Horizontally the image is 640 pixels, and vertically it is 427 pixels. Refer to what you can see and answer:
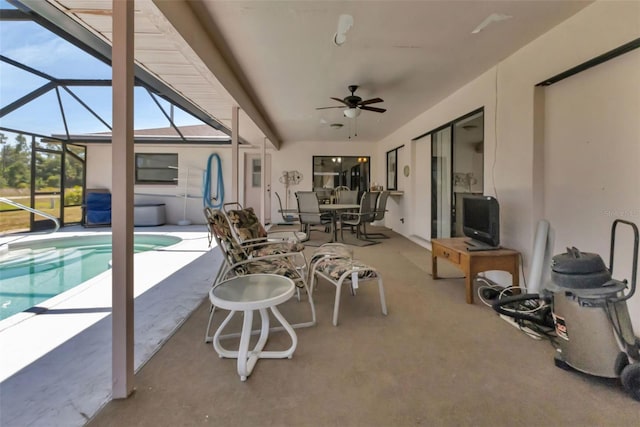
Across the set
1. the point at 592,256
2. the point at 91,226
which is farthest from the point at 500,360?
the point at 91,226

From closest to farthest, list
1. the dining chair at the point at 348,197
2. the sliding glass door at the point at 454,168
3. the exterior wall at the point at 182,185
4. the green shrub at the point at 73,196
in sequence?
the sliding glass door at the point at 454,168, the dining chair at the point at 348,197, the green shrub at the point at 73,196, the exterior wall at the point at 182,185

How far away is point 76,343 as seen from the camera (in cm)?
188

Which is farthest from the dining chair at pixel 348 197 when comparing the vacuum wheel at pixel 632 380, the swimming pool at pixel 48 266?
the vacuum wheel at pixel 632 380

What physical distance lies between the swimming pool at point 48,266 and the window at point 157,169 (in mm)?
2625

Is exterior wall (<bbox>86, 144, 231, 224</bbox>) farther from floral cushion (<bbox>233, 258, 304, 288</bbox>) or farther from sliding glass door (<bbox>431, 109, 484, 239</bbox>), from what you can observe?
floral cushion (<bbox>233, 258, 304, 288</bbox>)

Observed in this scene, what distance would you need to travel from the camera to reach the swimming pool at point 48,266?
2.87 metres

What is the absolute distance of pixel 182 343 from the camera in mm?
1942

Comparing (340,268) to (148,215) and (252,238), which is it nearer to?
(252,238)

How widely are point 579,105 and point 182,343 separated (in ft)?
12.0

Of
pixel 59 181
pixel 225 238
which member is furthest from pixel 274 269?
pixel 59 181

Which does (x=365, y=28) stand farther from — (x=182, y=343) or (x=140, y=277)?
(x=140, y=277)

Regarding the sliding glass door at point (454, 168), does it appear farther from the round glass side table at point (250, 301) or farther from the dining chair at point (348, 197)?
the round glass side table at point (250, 301)

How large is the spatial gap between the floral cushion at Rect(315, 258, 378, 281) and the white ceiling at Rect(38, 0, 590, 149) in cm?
209

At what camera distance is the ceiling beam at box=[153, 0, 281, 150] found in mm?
2010
